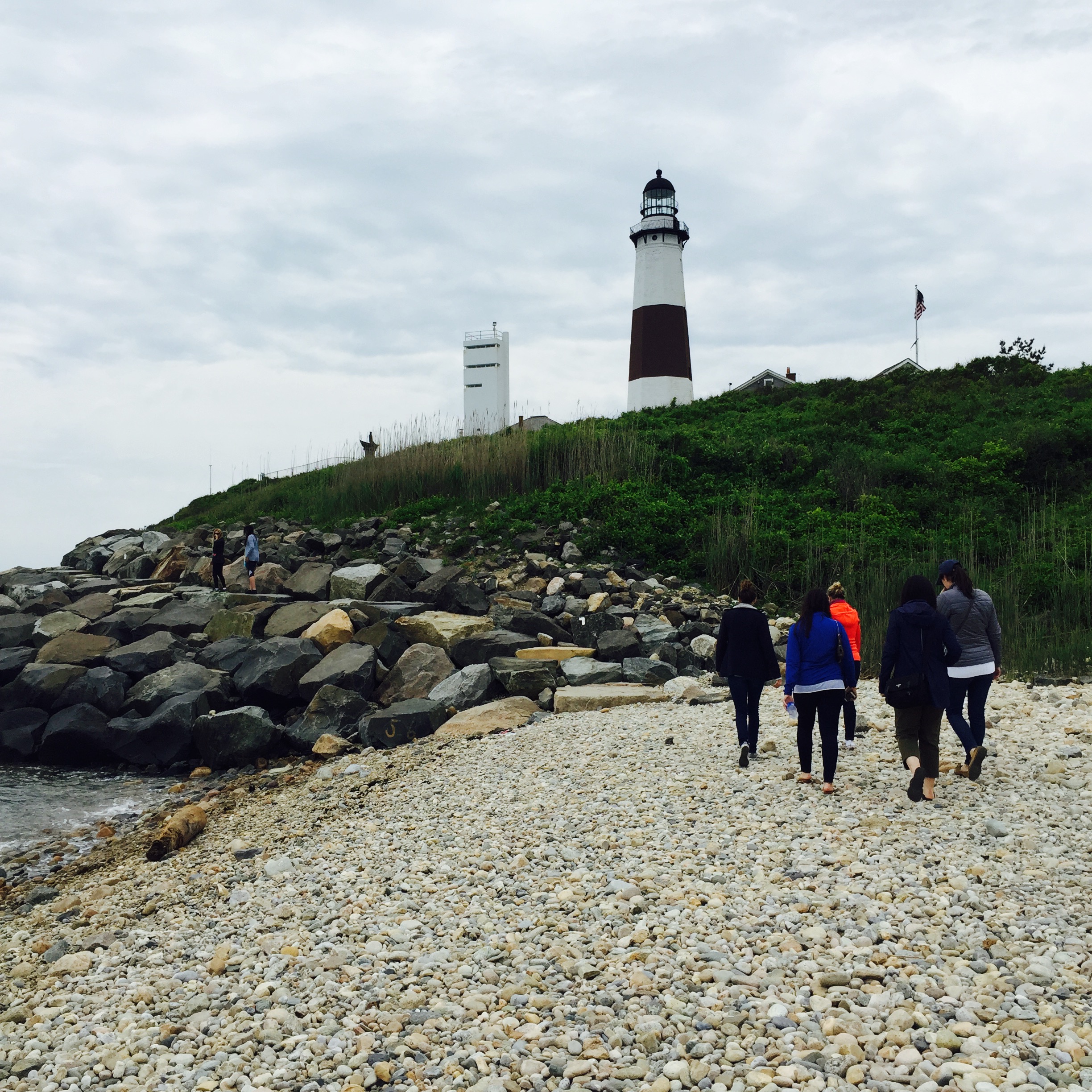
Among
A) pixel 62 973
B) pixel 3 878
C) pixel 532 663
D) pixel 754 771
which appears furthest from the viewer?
pixel 532 663

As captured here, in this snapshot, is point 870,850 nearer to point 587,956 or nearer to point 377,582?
point 587,956

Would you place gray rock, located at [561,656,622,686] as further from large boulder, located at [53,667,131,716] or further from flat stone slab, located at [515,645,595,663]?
large boulder, located at [53,667,131,716]

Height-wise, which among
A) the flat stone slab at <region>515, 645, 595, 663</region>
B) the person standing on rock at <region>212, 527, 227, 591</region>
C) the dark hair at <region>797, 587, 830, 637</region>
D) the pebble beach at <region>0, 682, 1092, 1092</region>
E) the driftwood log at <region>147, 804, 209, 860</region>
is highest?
the person standing on rock at <region>212, 527, 227, 591</region>

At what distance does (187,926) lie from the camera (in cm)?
610

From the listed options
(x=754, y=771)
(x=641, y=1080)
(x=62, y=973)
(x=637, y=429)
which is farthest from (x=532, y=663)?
(x=637, y=429)

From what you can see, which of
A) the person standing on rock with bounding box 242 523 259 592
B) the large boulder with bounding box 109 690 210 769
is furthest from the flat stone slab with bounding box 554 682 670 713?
the person standing on rock with bounding box 242 523 259 592

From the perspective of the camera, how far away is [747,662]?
8.15 metres

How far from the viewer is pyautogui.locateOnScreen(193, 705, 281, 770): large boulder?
1208cm

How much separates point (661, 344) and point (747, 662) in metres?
31.4

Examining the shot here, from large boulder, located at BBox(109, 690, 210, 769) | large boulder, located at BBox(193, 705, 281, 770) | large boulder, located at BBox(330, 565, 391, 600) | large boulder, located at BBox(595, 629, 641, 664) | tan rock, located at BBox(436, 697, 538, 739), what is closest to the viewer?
tan rock, located at BBox(436, 697, 538, 739)

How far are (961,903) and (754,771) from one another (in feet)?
9.24

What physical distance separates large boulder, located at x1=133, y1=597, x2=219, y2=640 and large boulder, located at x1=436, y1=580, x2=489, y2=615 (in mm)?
4501

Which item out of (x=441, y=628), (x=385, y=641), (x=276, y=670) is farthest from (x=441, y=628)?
(x=276, y=670)

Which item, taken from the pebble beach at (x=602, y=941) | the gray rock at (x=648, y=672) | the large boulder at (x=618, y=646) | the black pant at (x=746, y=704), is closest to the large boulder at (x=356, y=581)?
the large boulder at (x=618, y=646)
